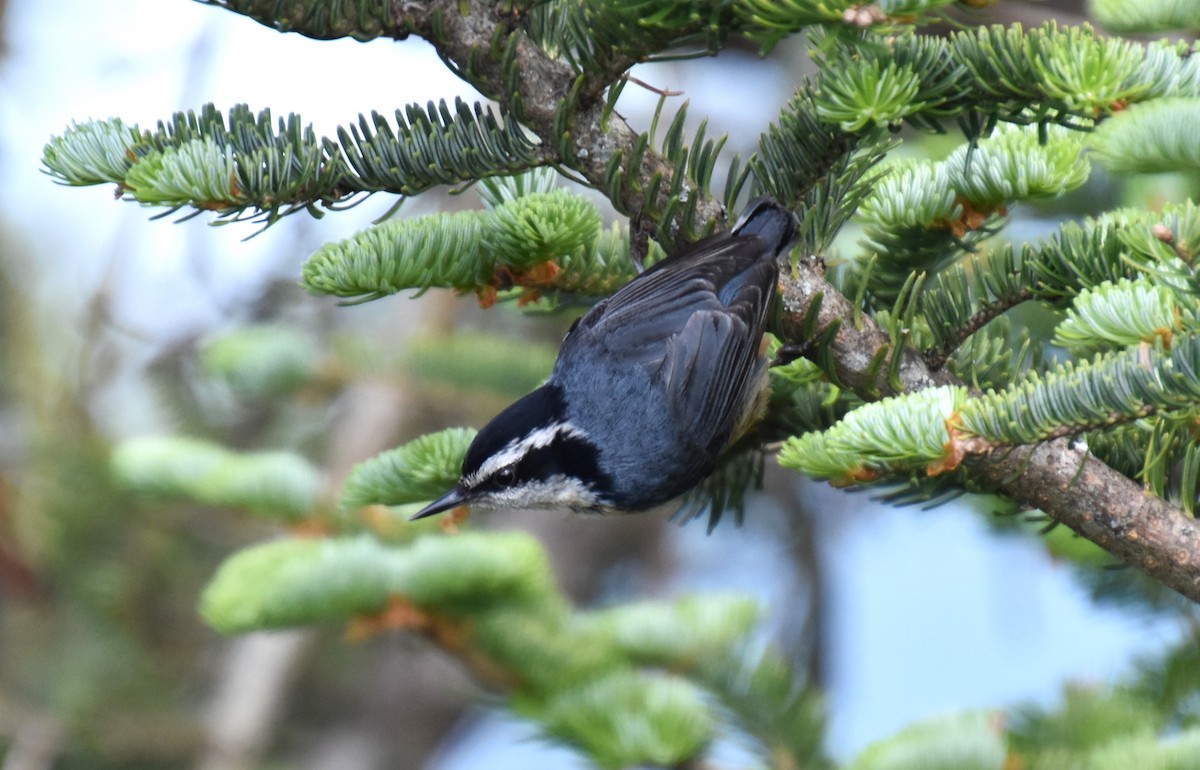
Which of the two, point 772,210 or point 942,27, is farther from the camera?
point 942,27

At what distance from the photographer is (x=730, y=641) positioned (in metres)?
2.09

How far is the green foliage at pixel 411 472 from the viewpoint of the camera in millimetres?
1752

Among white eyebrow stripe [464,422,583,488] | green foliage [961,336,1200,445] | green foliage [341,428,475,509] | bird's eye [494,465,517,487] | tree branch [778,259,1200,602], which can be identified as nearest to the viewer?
green foliage [961,336,1200,445]

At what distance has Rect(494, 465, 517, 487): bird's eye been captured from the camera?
2.14 meters

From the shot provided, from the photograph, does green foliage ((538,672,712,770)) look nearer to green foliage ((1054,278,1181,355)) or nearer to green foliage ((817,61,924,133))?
green foliage ((1054,278,1181,355))

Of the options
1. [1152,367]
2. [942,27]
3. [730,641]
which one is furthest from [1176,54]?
[942,27]

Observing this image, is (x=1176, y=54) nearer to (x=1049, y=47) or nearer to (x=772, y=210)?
(x=1049, y=47)

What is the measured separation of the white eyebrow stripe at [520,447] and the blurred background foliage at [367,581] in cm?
12

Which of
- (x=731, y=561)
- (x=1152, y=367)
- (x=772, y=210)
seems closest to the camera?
(x=1152, y=367)

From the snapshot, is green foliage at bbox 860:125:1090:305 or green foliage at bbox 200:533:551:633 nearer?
green foliage at bbox 860:125:1090:305

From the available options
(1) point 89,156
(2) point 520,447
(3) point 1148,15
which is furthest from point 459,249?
(3) point 1148,15

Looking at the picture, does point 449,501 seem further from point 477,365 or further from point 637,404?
point 477,365

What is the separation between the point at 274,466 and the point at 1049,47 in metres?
1.57

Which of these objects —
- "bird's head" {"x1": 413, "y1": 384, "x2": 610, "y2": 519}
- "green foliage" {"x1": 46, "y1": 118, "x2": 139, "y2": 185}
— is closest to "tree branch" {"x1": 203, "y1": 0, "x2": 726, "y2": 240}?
"green foliage" {"x1": 46, "y1": 118, "x2": 139, "y2": 185}
